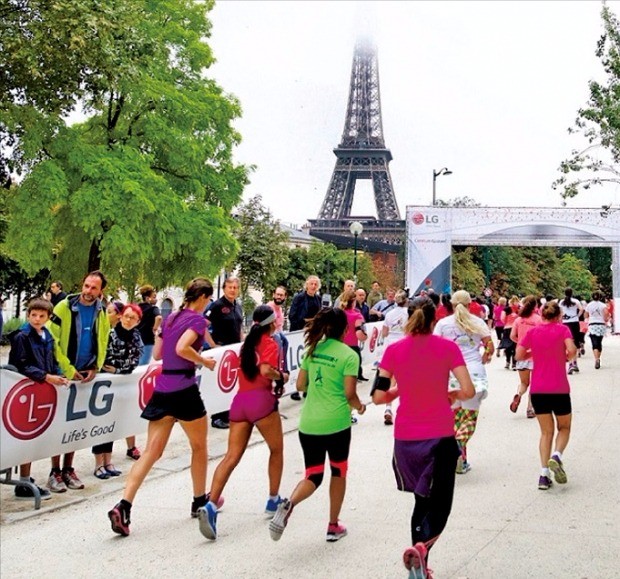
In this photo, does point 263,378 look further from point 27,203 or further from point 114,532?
point 27,203

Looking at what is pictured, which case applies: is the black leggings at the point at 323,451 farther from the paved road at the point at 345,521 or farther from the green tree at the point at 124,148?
the green tree at the point at 124,148

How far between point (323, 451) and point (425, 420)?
96cm

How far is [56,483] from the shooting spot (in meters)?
6.39

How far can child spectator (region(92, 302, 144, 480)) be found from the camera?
699 cm

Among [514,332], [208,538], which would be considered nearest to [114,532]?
[208,538]

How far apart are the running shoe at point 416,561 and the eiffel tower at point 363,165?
81880mm

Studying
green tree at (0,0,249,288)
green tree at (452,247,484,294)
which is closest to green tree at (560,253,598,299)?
green tree at (452,247,484,294)

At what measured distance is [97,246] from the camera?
22344mm

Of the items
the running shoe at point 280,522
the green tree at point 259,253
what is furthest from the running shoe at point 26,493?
the green tree at point 259,253

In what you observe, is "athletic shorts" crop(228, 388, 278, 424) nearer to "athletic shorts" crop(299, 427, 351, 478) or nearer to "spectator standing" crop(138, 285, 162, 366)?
"athletic shorts" crop(299, 427, 351, 478)

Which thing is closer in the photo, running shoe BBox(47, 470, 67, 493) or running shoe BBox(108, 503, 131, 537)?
running shoe BBox(108, 503, 131, 537)

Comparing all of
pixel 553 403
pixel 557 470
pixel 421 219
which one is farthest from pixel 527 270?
pixel 557 470

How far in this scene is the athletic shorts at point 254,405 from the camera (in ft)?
17.2

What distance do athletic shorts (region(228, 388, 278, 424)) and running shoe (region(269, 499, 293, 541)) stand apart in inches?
29.7
